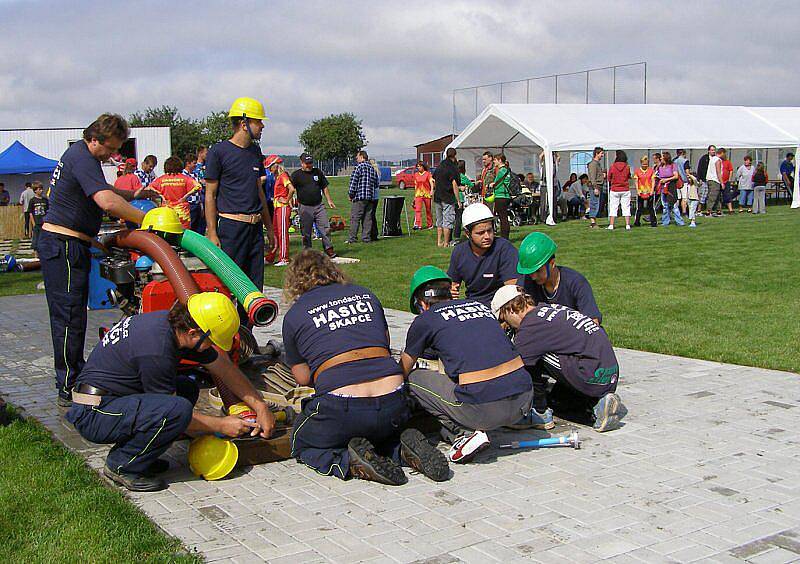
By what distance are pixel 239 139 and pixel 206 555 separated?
163 inches

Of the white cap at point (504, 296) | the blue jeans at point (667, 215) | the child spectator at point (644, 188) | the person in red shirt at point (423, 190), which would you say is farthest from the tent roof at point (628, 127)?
the white cap at point (504, 296)

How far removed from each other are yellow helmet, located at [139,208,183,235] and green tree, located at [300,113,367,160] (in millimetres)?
76515

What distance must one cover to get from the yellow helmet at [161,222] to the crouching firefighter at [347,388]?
1832 mm

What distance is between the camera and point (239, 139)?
7.02 metres

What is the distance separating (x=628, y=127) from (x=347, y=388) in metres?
22.9

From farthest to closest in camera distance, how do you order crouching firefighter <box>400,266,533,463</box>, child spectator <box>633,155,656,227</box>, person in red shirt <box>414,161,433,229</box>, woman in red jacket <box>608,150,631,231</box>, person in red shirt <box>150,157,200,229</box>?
1. person in red shirt <box>414,161,433,229</box>
2. child spectator <box>633,155,656,227</box>
3. woman in red jacket <box>608,150,631,231</box>
4. person in red shirt <box>150,157,200,229</box>
5. crouching firefighter <box>400,266,533,463</box>

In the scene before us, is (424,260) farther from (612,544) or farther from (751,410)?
(612,544)

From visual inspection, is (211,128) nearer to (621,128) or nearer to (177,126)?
(177,126)

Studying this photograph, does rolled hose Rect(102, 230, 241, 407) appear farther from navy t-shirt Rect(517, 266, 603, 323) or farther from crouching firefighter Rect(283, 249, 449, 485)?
navy t-shirt Rect(517, 266, 603, 323)

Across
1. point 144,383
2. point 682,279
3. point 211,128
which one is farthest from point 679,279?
point 211,128

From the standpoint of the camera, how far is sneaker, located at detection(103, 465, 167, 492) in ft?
Result: 14.7

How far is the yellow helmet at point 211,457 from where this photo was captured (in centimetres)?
467

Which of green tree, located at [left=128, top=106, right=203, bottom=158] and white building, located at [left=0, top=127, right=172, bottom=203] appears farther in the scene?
green tree, located at [left=128, top=106, right=203, bottom=158]

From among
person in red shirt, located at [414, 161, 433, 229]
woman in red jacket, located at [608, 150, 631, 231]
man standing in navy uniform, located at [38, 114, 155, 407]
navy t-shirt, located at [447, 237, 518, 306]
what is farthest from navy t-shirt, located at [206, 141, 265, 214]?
person in red shirt, located at [414, 161, 433, 229]
